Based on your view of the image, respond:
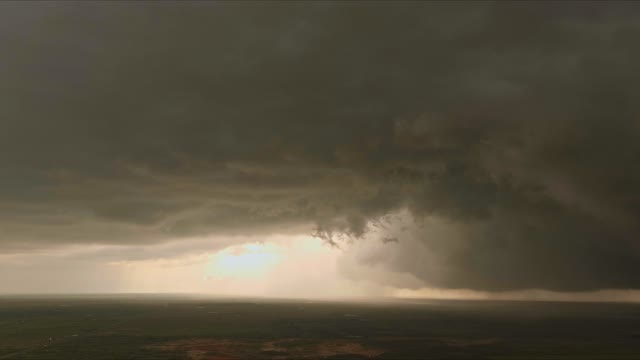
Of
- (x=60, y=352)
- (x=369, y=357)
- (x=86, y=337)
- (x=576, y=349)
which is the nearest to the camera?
(x=369, y=357)

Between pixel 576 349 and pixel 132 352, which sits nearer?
pixel 132 352

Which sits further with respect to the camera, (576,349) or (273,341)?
(273,341)

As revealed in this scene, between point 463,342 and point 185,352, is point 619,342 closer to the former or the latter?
point 463,342

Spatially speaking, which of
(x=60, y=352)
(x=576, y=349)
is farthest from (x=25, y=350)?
(x=576, y=349)

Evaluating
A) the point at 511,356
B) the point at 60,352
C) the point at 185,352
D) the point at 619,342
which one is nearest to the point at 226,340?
the point at 185,352

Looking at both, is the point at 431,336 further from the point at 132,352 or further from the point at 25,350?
the point at 25,350

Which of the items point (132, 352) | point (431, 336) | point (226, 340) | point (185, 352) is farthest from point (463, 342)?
point (132, 352)

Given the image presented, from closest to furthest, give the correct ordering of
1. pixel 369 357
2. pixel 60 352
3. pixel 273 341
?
1. pixel 369 357
2. pixel 60 352
3. pixel 273 341

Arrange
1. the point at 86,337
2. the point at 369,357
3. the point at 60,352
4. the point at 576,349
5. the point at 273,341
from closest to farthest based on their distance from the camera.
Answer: the point at 369,357
the point at 60,352
the point at 576,349
the point at 273,341
the point at 86,337

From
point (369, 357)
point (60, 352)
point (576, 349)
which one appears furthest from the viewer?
point (576, 349)
